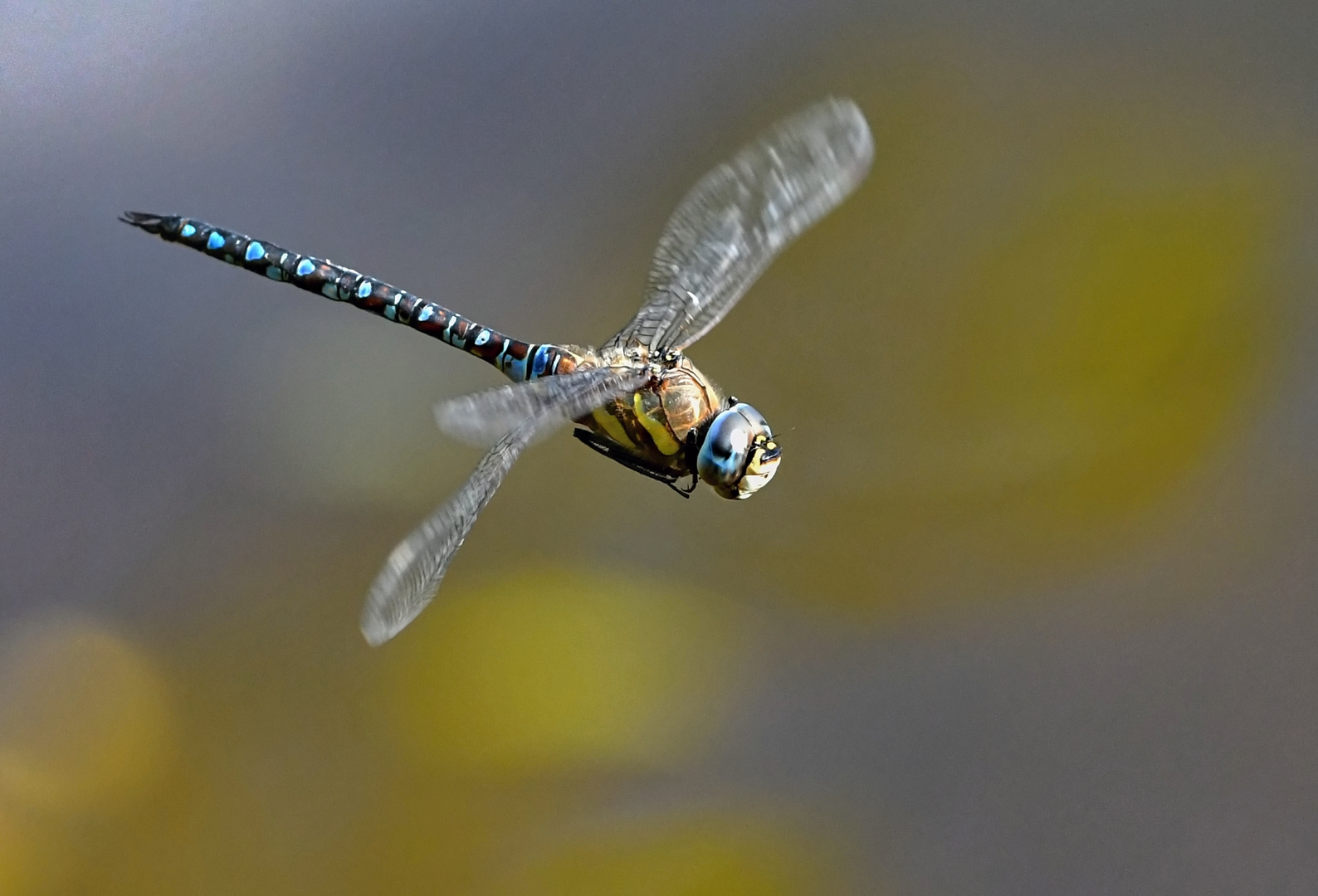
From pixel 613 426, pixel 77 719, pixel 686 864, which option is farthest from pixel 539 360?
pixel 77 719

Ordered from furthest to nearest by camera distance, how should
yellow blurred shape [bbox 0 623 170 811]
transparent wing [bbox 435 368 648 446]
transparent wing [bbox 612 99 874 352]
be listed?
yellow blurred shape [bbox 0 623 170 811], transparent wing [bbox 612 99 874 352], transparent wing [bbox 435 368 648 446]

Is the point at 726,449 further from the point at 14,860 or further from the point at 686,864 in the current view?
the point at 14,860

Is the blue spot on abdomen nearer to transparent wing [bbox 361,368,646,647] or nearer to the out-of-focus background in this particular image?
transparent wing [bbox 361,368,646,647]

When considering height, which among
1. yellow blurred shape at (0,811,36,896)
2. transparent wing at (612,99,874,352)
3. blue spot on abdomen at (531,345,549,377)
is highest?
transparent wing at (612,99,874,352)

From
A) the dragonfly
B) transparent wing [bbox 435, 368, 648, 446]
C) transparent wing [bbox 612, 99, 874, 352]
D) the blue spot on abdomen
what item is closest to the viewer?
transparent wing [bbox 435, 368, 648, 446]

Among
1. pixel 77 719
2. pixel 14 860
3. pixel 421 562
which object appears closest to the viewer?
pixel 421 562

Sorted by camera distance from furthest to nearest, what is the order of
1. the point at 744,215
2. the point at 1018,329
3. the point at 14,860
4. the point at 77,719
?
the point at 1018,329
the point at 77,719
the point at 14,860
the point at 744,215

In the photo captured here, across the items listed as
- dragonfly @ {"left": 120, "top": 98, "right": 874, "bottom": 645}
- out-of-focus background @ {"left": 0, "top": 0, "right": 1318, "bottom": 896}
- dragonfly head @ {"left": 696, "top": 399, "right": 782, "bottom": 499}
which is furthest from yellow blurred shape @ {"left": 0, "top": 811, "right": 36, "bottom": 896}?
dragonfly head @ {"left": 696, "top": 399, "right": 782, "bottom": 499}

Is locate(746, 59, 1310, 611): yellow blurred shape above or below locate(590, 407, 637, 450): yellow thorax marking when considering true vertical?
above

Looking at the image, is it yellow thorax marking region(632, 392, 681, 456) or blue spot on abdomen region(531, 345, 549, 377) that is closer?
yellow thorax marking region(632, 392, 681, 456)
